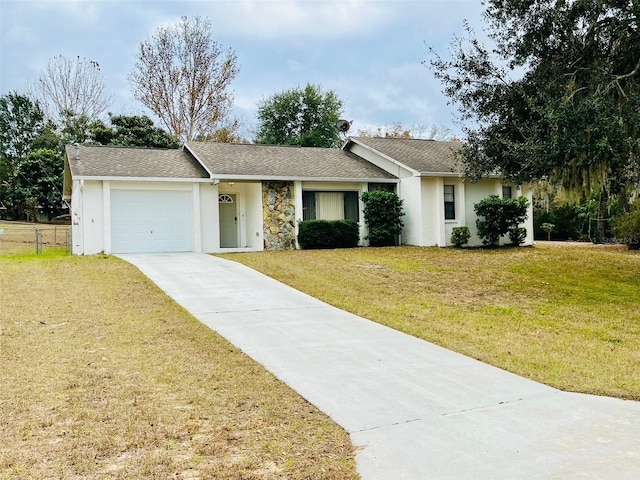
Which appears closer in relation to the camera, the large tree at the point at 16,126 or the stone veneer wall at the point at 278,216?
the stone veneer wall at the point at 278,216

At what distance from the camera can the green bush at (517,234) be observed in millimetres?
19250

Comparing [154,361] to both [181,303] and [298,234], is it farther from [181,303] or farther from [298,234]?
[298,234]

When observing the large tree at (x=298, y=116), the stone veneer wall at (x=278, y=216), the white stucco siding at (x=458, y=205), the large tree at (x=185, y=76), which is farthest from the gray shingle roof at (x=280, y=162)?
the large tree at (x=298, y=116)

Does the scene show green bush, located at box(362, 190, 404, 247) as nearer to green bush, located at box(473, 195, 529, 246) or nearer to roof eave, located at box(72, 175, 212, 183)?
green bush, located at box(473, 195, 529, 246)

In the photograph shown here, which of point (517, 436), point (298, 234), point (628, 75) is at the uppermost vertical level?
point (628, 75)

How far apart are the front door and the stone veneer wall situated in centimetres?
208

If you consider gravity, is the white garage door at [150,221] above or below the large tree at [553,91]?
below

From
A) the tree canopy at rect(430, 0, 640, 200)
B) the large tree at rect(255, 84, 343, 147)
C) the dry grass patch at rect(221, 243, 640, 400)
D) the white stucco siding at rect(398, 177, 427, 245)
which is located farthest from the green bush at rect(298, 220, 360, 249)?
the large tree at rect(255, 84, 343, 147)

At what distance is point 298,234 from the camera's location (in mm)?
18109

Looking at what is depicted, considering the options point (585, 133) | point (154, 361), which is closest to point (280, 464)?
point (154, 361)

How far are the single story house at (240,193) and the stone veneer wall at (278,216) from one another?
0.11 feet

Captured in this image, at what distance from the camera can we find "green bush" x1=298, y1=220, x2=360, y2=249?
18.0 metres

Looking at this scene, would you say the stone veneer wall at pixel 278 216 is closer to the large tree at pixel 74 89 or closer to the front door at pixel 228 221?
the front door at pixel 228 221

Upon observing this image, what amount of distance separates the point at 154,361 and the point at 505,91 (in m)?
9.51
